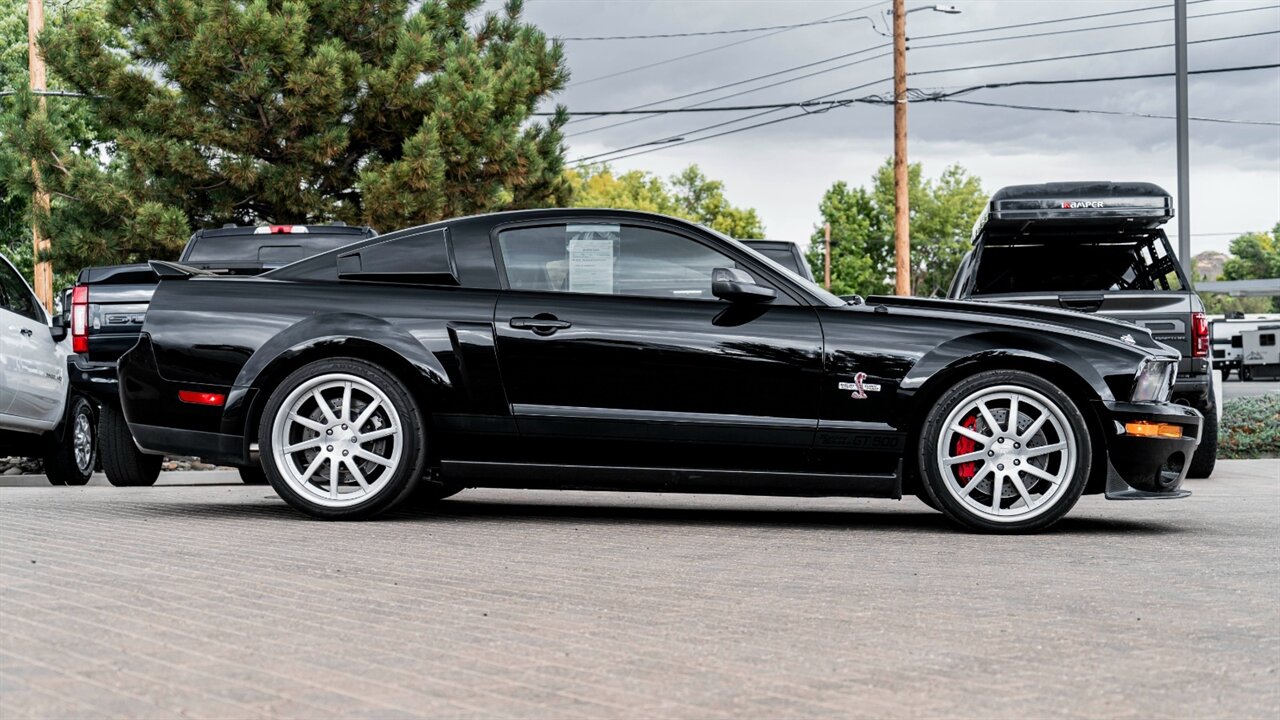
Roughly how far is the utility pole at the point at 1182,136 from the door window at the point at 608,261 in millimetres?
15235

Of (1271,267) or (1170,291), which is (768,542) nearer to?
(1170,291)

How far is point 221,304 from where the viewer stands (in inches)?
277

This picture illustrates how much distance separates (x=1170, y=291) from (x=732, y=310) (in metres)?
5.49

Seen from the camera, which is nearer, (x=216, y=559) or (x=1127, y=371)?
(x=216, y=559)

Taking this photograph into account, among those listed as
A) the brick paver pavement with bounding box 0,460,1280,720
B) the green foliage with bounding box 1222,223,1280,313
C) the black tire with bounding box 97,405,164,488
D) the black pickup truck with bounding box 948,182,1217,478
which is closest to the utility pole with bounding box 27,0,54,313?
the black tire with bounding box 97,405,164,488

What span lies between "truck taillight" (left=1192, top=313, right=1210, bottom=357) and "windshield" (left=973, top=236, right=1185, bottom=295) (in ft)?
8.47

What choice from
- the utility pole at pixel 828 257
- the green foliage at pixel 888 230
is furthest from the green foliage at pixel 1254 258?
the utility pole at pixel 828 257

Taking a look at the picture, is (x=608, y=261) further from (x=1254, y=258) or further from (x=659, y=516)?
(x=1254, y=258)

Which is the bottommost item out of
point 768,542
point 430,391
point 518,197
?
point 768,542

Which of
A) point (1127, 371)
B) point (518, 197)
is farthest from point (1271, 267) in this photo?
point (1127, 371)

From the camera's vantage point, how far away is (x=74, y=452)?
1191cm

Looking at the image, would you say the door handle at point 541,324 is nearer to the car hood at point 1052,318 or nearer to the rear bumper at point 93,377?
the car hood at point 1052,318

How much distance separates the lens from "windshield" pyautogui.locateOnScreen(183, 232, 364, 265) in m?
11.5

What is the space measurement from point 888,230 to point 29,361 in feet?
241
